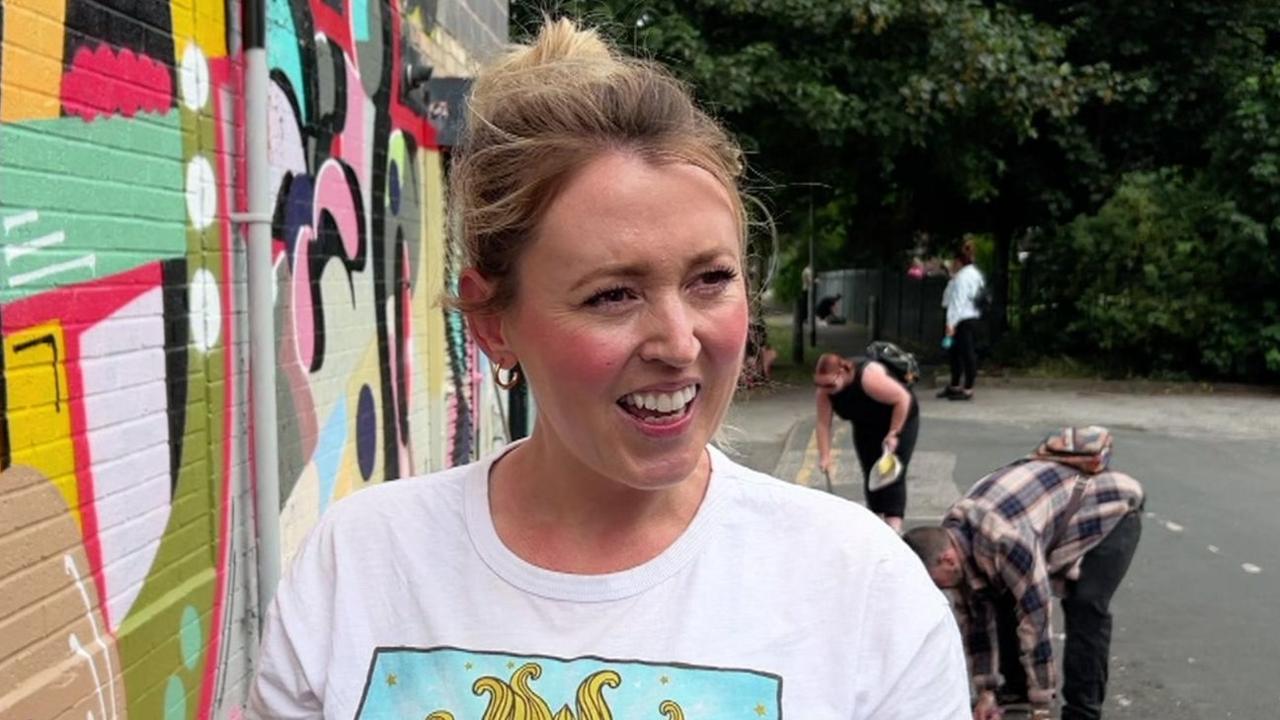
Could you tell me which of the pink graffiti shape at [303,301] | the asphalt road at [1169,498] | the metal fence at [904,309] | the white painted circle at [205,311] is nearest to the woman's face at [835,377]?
the asphalt road at [1169,498]

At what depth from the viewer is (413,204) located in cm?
610

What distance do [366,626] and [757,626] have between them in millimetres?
466

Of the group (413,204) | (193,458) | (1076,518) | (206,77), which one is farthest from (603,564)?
(413,204)

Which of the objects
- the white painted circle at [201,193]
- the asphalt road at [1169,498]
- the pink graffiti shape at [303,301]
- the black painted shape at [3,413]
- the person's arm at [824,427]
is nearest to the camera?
the black painted shape at [3,413]

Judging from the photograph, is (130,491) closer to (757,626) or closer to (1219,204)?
(757,626)

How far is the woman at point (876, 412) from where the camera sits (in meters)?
6.56

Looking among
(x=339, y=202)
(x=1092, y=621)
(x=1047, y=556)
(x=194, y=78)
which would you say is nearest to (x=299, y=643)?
(x=194, y=78)

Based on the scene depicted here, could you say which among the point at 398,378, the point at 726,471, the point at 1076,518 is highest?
the point at 726,471

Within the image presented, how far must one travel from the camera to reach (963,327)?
1395 cm

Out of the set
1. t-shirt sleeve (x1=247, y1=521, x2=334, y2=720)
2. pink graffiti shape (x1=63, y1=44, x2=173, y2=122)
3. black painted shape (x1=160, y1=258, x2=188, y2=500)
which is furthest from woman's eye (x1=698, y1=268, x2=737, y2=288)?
black painted shape (x1=160, y1=258, x2=188, y2=500)

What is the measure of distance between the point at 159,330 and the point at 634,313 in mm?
2240

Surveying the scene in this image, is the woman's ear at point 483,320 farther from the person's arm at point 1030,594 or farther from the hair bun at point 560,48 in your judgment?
the person's arm at point 1030,594

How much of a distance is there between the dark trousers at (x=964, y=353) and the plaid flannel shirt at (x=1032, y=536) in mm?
9448

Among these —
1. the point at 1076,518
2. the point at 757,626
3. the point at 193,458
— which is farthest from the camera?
the point at 1076,518
